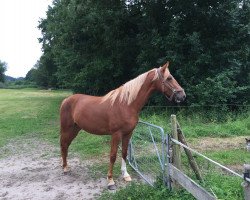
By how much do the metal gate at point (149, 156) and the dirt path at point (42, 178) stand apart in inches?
33.1

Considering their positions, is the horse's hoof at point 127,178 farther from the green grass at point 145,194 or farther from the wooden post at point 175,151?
the wooden post at point 175,151

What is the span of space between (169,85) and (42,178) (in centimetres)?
310

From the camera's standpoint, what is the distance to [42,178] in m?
7.25

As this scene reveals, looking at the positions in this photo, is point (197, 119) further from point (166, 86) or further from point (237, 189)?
point (237, 189)

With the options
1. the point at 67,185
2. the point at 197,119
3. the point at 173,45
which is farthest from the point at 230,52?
the point at 67,185

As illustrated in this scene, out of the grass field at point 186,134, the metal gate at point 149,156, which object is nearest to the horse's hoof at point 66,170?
the grass field at point 186,134

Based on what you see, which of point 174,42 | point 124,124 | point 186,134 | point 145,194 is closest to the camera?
point 145,194

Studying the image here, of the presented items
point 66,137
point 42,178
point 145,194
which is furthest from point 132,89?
point 42,178

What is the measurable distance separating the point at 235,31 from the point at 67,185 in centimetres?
1093

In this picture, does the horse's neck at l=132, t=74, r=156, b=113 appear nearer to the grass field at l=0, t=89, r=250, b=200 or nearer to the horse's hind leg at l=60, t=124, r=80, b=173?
the grass field at l=0, t=89, r=250, b=200

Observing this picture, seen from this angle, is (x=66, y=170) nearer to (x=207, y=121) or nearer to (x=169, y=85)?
(x=169, y=85)

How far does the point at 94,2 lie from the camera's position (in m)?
16.9

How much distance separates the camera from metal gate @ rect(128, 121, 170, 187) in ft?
19.1

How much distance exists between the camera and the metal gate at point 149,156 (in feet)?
19.1
